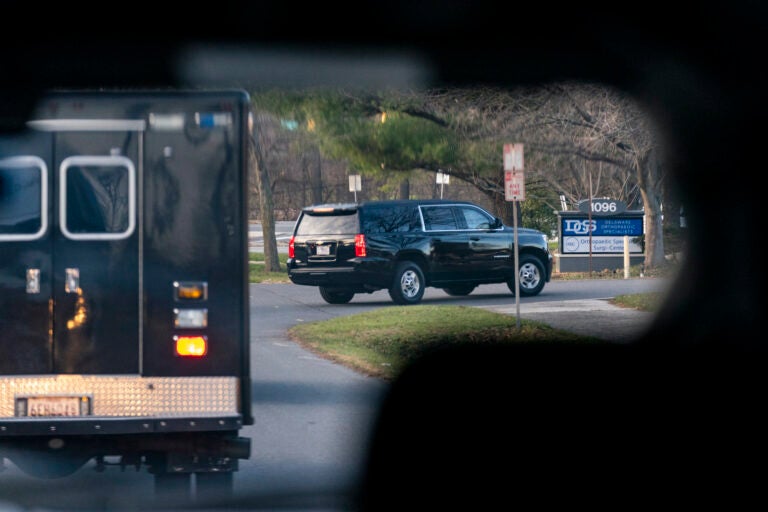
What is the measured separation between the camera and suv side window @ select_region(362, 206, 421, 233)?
57.1ft

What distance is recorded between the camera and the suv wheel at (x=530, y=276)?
19719mm

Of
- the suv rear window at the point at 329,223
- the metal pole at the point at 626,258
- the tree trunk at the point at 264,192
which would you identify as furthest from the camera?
the metal pole at the point at 626,258

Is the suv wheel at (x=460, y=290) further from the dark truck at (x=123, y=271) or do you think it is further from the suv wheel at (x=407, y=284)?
the dark truck at (x=123, y=271)

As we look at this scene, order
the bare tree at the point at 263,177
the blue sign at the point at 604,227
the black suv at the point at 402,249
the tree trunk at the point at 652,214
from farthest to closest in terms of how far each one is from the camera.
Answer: the blue sign at the point at 604,227 → the tree trunk at the point at 652,214 → the black suv at the point at 402,249 → the bare tree at the point at 263,177

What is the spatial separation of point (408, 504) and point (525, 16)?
4.90 meters

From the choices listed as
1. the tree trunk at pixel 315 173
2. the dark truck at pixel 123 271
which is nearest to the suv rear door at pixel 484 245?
the tree trunk at pixel 315 173

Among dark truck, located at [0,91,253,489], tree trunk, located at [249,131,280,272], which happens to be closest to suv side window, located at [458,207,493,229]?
tree trunk, located at [249,131,280,272]

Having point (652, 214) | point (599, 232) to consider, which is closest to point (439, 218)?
point (652, 214)

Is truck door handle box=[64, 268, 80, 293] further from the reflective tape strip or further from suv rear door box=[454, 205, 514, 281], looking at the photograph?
suv rear door box=[454, 205, 514, 281]

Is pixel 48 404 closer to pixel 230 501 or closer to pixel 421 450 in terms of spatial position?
pixel 230 501

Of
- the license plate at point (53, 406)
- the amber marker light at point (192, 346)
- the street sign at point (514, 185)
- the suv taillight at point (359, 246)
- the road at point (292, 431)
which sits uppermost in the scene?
the street sign at point (514, 185)

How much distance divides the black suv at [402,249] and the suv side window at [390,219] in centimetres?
2

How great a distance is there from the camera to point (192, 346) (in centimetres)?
569

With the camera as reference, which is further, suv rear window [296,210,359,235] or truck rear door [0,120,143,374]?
suv rear window [296,210,359,235]
